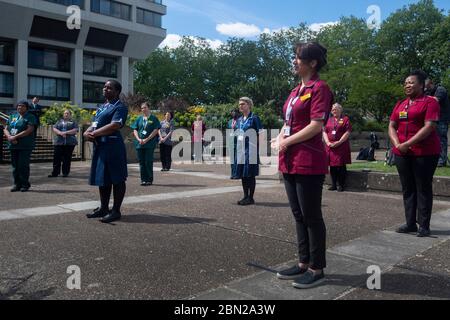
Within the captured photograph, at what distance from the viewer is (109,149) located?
19.6 ft

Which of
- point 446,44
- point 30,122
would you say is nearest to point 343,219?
point 30,122

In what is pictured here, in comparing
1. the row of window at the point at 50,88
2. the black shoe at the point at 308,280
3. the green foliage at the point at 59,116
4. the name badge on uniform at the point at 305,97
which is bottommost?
the black shoe at the point at 308,280

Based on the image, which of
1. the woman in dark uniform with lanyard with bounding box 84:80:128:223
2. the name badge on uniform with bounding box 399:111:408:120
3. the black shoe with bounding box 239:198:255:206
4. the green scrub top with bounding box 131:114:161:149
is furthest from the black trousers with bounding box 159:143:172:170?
the name badge on uniform with bounding box 399:111:408:120

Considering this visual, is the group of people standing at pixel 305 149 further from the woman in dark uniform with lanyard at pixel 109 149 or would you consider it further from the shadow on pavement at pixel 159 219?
the shadow on pavement at pixel 159 219

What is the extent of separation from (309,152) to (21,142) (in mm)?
6919

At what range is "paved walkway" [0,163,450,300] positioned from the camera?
350 cm

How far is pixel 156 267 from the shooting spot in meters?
4.02

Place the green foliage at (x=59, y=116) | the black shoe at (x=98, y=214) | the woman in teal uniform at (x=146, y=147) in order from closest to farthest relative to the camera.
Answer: the black shoe at (x=98, y=214) < the woman in teal uniform at (x=146, y=147) < the green foliage at (x=59, y=116)

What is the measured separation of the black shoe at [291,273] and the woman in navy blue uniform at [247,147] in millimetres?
3654

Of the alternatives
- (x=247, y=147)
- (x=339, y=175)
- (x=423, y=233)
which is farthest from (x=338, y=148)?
(x=423, y=233)

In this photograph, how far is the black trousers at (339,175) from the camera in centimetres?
931

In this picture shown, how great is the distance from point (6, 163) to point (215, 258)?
43.6ft

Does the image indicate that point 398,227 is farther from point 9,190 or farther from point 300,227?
point 9,190

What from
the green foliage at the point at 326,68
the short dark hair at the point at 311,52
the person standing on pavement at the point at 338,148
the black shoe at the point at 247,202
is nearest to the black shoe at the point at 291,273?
the short dark hair at the point at 311,52
